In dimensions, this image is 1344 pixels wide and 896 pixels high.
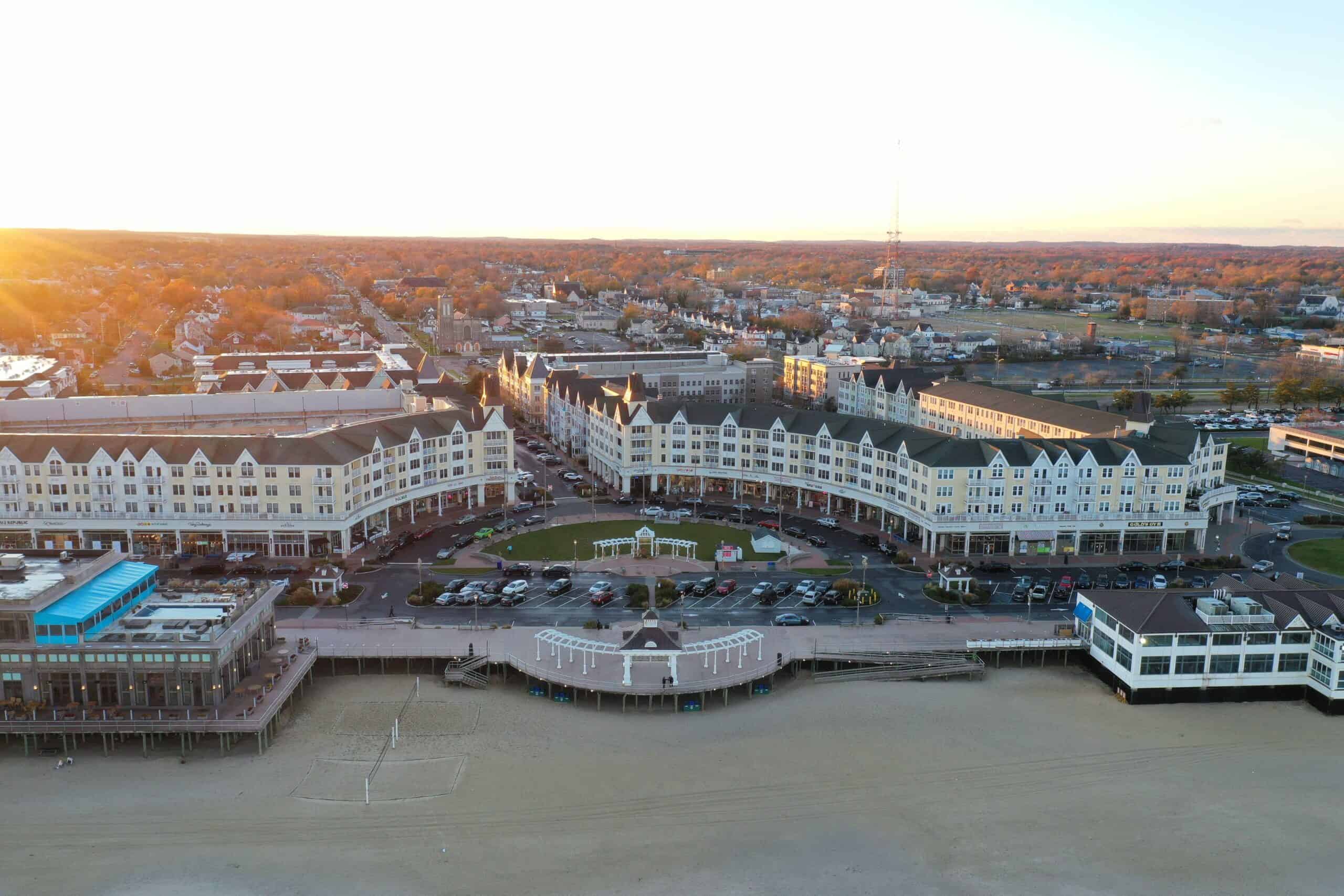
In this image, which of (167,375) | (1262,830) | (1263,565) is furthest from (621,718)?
(167,375)

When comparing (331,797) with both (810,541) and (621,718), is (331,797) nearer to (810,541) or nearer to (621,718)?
(621,718)

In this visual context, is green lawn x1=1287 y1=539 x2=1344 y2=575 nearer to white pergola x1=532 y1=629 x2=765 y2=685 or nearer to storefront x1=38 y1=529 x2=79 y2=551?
white pergola x1=532 y1=629 x2=765 y2=685

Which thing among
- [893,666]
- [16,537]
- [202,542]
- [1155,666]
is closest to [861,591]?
[893,666]

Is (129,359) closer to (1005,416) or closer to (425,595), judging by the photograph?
(425,595)

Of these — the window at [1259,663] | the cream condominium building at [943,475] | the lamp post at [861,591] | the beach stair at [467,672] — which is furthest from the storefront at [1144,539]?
the beach stair at [467,672]

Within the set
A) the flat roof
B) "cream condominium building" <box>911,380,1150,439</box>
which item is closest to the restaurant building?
"cream condominium building" <box>911,380,1150,439</box>

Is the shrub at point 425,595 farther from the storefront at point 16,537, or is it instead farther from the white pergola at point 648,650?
the storefront at point 16,537
